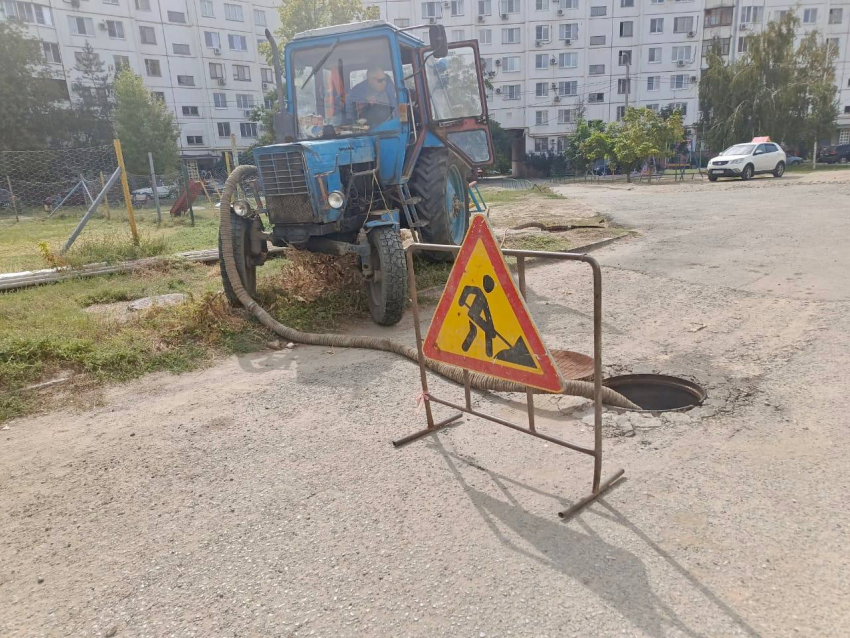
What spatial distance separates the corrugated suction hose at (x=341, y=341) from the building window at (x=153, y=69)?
5296 cm

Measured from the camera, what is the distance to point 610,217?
1409cm

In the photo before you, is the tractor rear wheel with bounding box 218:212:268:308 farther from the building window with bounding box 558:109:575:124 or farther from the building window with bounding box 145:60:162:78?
the building window with bounding box 558:109:575:124

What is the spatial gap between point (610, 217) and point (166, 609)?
43.8ft

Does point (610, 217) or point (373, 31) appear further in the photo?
point (610, 217)

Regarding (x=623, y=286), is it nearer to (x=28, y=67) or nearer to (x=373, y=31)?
(x=373, y=31)

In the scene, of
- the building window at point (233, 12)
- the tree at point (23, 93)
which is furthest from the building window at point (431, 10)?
the tree at point (23, 93)

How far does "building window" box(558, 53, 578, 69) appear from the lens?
5497 cm

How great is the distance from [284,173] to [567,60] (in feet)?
183

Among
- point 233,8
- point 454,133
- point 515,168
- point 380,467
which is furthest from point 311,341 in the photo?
point 233,8

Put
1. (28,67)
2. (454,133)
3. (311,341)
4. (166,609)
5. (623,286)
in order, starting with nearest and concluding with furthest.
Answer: (166,609)
(311,341)
(623,286)
(454,133)
(28,67)

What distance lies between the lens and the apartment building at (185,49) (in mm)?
47656

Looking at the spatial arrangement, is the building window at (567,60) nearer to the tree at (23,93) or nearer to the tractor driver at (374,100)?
the tree at (23,93)

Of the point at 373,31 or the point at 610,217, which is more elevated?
the point at 373,31

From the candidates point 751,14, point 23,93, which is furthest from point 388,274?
point 751,14
